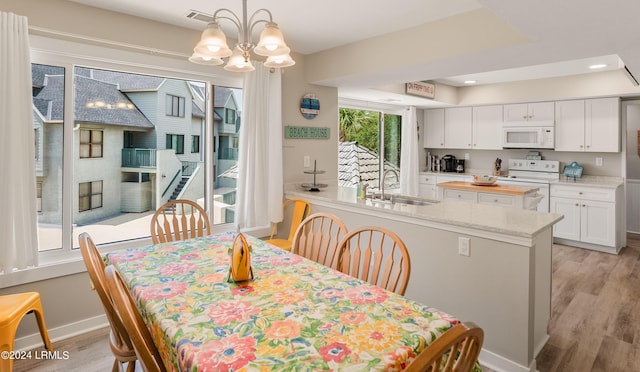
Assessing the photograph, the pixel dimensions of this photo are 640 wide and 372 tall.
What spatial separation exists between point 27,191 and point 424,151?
19.5 ft

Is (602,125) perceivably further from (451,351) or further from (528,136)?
(451,351)

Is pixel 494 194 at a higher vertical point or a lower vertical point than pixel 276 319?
higher

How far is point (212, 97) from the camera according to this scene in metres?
3.36

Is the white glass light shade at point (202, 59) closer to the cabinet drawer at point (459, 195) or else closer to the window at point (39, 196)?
the window at point (39, 196)

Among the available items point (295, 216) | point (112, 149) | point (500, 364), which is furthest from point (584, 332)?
point (112, 149)

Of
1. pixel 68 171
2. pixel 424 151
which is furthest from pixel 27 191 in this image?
pixel 424 151

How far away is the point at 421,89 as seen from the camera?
518 cm

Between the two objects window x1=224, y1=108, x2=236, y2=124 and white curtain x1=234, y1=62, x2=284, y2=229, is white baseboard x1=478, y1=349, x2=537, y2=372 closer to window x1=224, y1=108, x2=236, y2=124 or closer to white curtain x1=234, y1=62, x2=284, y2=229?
white curtain x1=234, y1=62, x2=284, y2=229

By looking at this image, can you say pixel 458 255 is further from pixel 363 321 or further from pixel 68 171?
pixel 68 171

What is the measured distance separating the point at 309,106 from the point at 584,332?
3065mm

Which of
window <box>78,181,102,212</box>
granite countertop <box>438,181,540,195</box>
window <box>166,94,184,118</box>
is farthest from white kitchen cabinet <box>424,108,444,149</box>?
window <box>78,181,102,212</box>

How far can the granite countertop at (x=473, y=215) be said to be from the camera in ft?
7.12

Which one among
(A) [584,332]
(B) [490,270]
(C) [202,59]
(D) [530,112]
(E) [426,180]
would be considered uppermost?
(D) [530,112]

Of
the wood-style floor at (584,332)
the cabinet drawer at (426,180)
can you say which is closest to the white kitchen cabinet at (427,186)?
Result: the cabinet drawer at (426,180)
